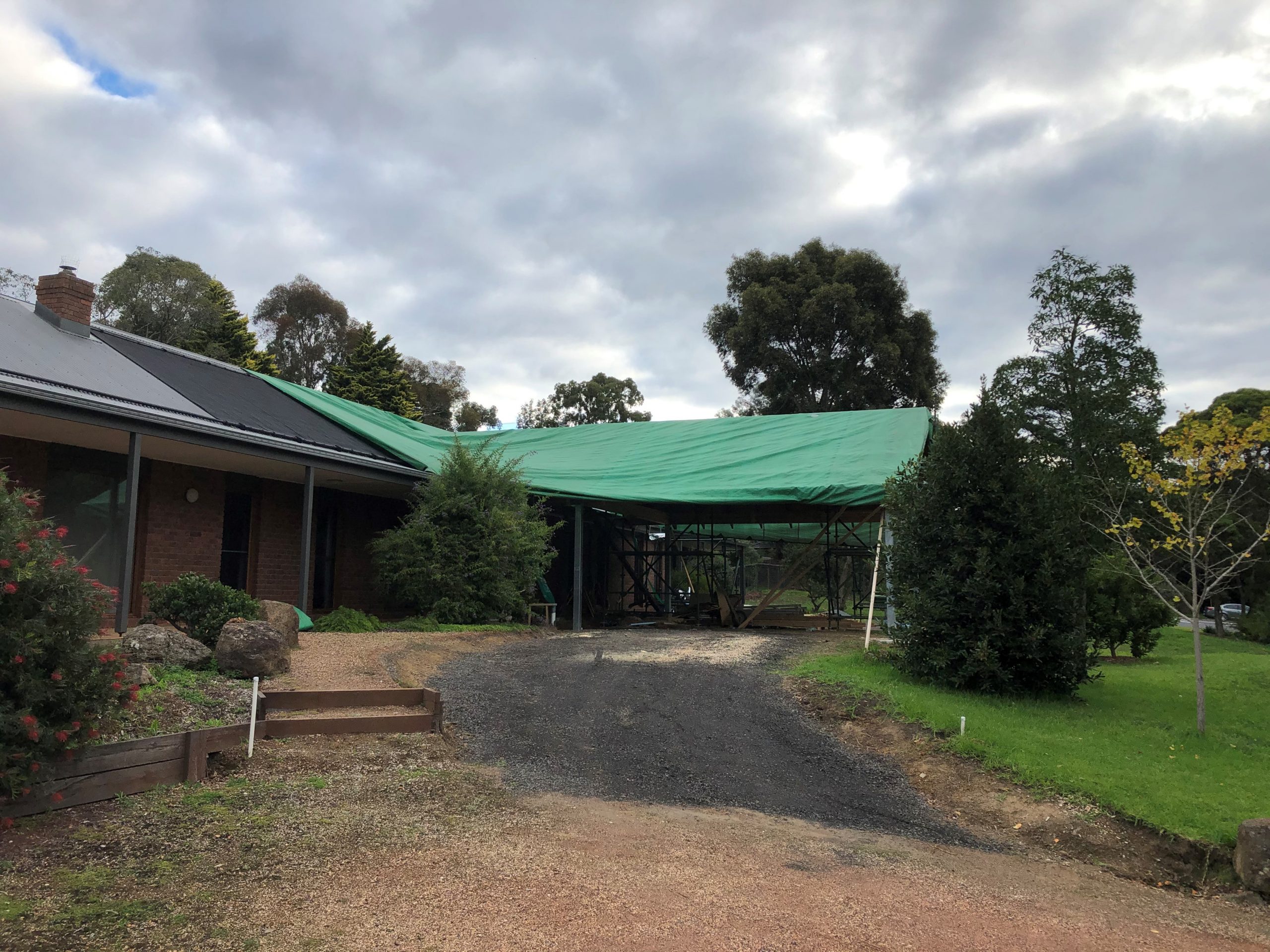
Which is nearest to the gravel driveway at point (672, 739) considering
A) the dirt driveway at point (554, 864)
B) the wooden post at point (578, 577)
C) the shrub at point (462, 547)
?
the dirt driveway at point (554, 864)

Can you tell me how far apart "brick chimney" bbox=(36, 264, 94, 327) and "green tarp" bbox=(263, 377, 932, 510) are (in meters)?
3.64

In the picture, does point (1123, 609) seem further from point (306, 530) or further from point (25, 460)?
point (25, 460)

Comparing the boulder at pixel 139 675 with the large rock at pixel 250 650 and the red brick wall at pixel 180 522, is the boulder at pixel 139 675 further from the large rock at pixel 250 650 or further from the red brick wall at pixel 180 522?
the red brick wall at pixel 180 522

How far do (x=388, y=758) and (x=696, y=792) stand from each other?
2.17 m

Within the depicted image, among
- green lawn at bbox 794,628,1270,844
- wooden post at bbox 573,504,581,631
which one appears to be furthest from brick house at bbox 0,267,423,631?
green lawn at bbox 794,628,1270,844

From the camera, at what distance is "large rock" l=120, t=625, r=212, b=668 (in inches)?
285

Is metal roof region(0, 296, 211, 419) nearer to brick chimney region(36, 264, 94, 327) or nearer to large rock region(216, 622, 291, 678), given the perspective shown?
brick chimney region(36, 264, 94, 327)

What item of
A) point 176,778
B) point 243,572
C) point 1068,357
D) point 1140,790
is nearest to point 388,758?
point 176,778

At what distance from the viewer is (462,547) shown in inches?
513

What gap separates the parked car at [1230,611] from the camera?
26.9 meters

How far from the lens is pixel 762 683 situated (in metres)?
9.18

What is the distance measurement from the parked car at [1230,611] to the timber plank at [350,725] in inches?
976

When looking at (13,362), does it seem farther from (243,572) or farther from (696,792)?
(696,792)

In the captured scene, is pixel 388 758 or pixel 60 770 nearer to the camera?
pixel 60 770
